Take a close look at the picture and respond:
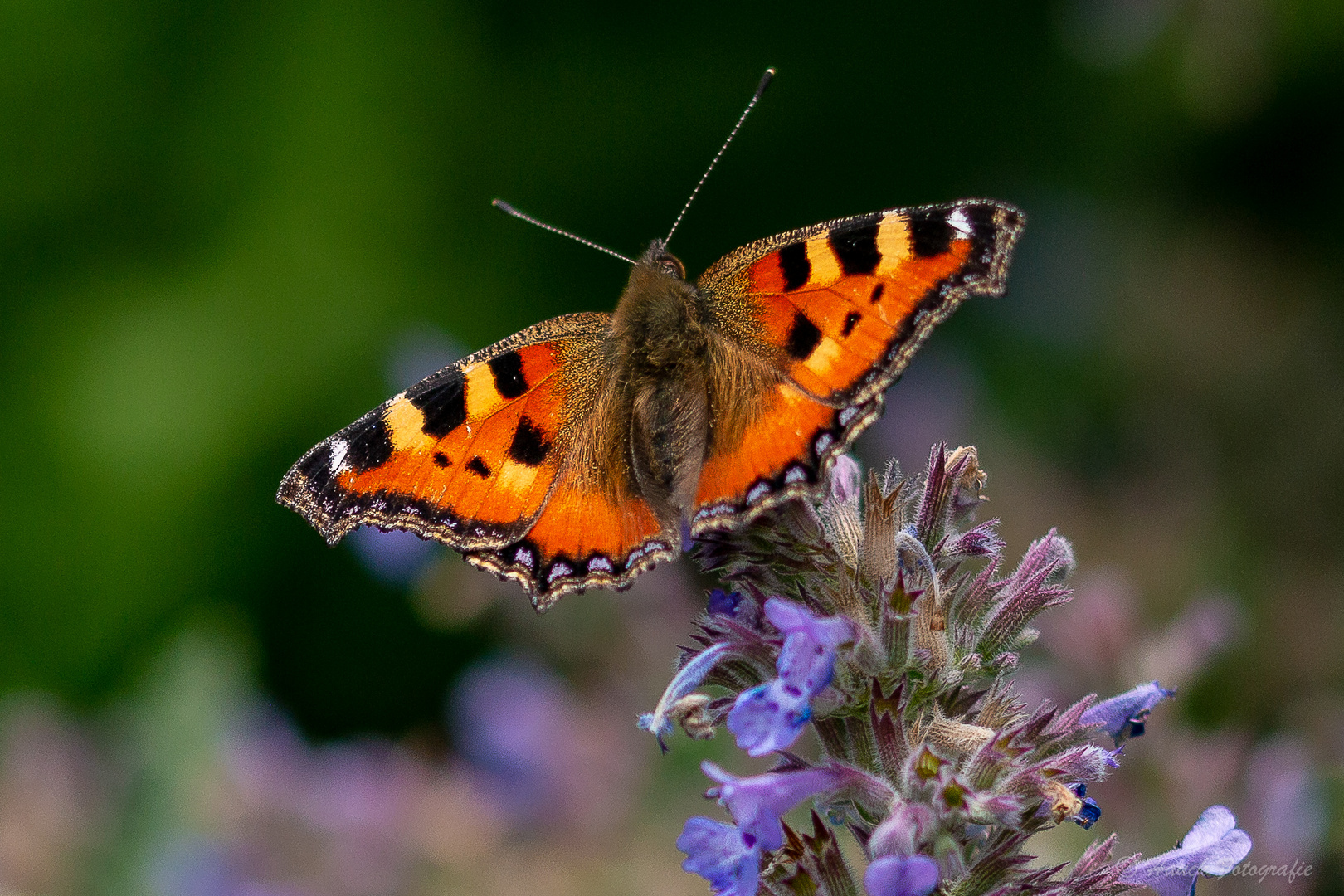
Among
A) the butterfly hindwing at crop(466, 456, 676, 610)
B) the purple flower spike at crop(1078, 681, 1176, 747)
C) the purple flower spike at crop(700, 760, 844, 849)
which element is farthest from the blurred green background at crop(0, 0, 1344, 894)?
the purple flower spike at crop(700, 760, 844, 849)

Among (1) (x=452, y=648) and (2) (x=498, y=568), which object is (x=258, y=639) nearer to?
(1) (x=452, y=648)

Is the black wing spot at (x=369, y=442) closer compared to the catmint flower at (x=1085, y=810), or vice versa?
the catmint flower at (x=1085, y=810)

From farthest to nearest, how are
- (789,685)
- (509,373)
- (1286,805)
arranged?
1. (1286,805)
2. (509,373)
3. (789,685)

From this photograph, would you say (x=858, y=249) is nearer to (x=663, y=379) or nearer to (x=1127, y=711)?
(x=663, y=379)

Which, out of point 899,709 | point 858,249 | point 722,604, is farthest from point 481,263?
point 899,709

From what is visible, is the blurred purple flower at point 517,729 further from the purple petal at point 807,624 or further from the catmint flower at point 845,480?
the purple petal at point 807,624

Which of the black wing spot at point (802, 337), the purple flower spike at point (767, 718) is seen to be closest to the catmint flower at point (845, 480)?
the black wing spot at point (802, 337)
